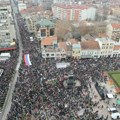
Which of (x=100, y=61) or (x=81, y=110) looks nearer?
(x=81, y=110)

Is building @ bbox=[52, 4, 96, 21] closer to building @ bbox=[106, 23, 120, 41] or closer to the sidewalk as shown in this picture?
building @ bbox=[106, 23, 120, 41]

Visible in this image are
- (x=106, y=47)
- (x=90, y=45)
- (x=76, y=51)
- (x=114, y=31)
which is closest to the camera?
(x=76, y=51)

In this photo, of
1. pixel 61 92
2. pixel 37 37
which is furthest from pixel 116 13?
pixel 61 92

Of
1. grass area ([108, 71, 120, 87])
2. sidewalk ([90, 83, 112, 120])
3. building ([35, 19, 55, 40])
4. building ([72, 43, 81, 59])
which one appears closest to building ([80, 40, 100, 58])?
building ([72, 43, 81, 59])

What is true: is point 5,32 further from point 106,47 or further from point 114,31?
point 114,31

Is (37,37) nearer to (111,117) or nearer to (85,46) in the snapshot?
(85,46)

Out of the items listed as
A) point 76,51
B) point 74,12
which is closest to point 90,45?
point 76,51
